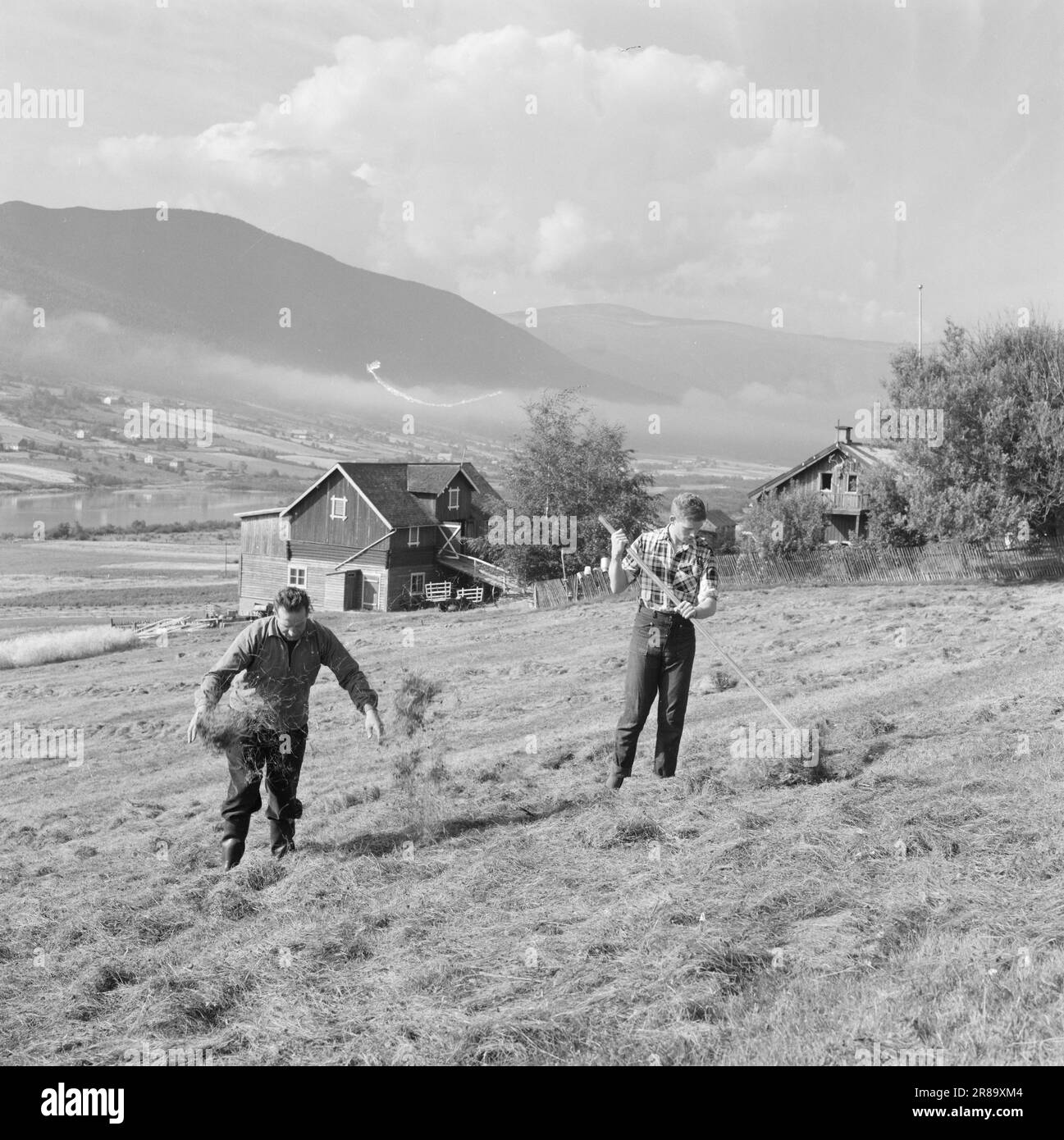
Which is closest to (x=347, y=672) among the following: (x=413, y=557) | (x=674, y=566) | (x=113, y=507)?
(x=674, y=566)

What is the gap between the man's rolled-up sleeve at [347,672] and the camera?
877cm

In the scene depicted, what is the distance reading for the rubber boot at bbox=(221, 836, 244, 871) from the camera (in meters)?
8.69

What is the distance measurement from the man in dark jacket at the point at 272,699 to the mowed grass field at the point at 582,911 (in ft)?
1.83

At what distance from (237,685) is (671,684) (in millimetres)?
3751

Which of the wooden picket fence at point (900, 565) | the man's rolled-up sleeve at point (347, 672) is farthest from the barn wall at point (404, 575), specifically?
the man's rolled-up sleeve at point (347, 672)

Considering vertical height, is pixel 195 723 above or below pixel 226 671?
below

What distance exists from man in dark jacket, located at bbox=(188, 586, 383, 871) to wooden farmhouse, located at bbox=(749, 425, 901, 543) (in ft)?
168

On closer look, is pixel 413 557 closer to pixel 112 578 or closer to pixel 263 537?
pixel 263 537

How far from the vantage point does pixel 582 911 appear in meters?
6.75

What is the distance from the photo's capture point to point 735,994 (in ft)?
17.8

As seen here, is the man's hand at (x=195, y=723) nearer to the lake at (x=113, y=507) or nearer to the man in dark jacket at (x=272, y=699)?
the man in dark jacket at (x=272, y=699)

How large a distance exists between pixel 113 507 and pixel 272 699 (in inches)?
6980

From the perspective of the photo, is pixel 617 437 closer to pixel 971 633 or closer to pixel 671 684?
pixel 971 633

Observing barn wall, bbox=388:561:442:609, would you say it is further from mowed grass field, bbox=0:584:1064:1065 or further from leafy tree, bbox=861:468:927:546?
mowed grass field, bbox=0:584:1064:1065
